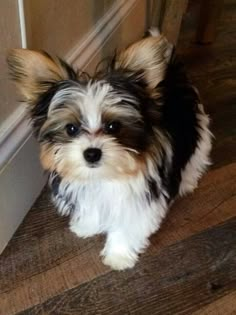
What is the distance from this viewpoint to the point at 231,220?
1.54 m

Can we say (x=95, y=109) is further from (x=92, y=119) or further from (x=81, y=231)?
(x=81, y=231)

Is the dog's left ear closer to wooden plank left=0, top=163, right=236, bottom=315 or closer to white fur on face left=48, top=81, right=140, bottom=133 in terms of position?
white fur on face left=48, top=81, right=140, bottom=133

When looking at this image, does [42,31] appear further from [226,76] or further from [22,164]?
[226,76]

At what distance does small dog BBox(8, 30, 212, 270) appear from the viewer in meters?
1.05

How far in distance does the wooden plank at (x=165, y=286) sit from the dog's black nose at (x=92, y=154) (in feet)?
1.47

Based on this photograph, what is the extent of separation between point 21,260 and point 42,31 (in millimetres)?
690

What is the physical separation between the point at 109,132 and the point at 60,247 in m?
0.52

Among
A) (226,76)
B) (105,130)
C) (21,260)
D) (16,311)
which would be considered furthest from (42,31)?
(226,76)

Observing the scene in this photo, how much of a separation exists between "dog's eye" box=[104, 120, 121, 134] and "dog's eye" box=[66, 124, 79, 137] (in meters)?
0.06

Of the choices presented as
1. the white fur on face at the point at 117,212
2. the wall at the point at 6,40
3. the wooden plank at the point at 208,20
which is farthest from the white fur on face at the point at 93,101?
the wooden plank at the point at 208,20

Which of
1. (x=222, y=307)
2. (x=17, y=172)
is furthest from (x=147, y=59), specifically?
(x=222, y=307)

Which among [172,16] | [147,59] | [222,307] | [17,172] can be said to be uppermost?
[147,59]

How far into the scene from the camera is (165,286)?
133cm

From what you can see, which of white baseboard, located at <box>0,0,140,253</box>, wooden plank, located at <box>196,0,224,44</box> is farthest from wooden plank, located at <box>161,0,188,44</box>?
white baseboard, located at <box>0,0,140,253</box>
